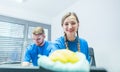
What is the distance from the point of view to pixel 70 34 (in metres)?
0.84

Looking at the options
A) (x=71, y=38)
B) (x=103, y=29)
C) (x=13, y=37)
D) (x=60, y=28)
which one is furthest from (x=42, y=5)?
(x=71, y=38)

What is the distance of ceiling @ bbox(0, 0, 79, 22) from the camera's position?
319cm

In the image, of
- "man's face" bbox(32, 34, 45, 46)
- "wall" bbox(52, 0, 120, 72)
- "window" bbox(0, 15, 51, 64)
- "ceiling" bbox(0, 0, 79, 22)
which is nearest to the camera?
"man's face" bbox(32, 34, 45, 46)

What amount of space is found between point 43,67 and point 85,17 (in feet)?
8.31

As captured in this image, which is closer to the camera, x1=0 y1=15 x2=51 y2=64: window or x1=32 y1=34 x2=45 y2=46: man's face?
x1=32 y1=34 x2=45 y2=46: man's face

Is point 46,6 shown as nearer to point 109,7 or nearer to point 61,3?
point 61,3

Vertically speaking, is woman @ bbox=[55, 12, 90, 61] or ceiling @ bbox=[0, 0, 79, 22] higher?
ceiling @ bbox=[0, 0, 79, 22]

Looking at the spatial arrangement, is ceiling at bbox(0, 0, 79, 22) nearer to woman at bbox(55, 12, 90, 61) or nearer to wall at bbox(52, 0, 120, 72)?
wall at bbox(52, 0, 120, 72)

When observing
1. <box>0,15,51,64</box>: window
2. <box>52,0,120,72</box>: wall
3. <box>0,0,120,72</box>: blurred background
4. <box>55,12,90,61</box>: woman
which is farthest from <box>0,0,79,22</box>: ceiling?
<box>55,12,90,61</box>: woman

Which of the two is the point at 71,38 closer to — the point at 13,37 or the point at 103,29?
the point at 103,29

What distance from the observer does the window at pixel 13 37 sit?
11.0 feet

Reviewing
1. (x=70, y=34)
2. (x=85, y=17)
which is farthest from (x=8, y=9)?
(x=70, y=34)

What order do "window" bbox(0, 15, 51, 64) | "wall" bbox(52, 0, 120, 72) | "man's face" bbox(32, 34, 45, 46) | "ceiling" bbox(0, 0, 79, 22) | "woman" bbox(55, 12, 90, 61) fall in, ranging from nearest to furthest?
"woman" bbox(55, 12, 90, 61) → "man's face" bbox(32, 34, 45, 46) → "wall" bbox(52, 0, 120, 72) → "ceiling" bbox(0, 0, 79, 22) → "window" bbox(0, 15, 51, 64)

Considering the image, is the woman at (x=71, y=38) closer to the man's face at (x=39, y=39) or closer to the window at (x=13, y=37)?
the man's face at (x=39, y=39)
